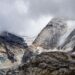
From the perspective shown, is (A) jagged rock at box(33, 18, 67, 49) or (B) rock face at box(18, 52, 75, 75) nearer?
(B) rock face at box(18, 52, 75, 75)

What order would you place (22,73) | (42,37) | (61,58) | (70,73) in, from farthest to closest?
(42,37), (22,73), (61,58), (70,73)

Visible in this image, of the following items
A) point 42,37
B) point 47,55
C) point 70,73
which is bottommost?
point 70,73

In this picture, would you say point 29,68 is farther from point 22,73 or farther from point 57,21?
point 57,21

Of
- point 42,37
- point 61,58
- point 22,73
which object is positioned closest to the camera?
point 61,58

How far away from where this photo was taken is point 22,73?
34094mm

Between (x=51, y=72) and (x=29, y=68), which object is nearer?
(x=51, y=72)

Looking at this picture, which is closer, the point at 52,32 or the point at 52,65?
the point at 52,65

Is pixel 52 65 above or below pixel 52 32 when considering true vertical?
below

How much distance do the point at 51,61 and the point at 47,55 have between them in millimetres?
1308

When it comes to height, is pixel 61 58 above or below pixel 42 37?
below

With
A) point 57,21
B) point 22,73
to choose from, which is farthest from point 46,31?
point 22,73

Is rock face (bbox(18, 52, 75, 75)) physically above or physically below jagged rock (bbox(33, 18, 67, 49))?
below

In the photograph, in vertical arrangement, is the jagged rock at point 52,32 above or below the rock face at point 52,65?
above

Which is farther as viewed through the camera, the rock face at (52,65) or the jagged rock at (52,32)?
the jagged rock at (52,32)
